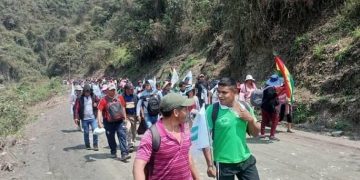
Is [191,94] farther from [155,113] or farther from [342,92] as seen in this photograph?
[342,92]

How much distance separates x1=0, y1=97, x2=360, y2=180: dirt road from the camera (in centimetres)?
846

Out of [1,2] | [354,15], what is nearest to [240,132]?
[354,15]

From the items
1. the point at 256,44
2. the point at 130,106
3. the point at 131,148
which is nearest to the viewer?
the point at 130,106

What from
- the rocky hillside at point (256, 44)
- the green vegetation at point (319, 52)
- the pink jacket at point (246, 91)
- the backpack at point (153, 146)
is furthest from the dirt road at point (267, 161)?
the backpack at point (153, 146)

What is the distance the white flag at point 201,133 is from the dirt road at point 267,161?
362 centimetres

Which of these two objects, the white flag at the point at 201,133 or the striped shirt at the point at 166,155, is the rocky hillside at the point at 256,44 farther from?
the striped shirt at the point at 166,155

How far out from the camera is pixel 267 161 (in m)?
9.37

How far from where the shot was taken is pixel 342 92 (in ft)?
45.7

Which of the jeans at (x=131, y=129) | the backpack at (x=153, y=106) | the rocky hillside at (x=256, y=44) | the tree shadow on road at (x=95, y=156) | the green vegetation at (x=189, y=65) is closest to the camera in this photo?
the backpack at (x=153, y=106)

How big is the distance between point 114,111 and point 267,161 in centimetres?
333

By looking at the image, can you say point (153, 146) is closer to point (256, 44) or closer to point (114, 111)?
point (114, 111)

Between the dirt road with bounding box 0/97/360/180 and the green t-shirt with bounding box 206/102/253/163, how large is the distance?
11.7 feet

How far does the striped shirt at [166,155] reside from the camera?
3871 mm

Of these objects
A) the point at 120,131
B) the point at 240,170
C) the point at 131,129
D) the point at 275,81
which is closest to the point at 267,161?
the point at 275,81
